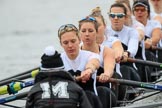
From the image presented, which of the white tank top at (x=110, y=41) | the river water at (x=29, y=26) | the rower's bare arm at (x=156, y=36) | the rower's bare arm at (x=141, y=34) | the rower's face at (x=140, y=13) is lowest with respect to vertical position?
the river water at (x=29, y=26)

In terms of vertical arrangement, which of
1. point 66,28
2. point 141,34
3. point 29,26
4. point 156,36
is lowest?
point 29,26

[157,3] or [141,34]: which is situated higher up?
[157,3]


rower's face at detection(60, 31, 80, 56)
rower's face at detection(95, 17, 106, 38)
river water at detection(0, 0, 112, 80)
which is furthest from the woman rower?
river water at detection(0, 0, 112, 80)

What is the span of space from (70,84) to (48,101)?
0.24 metres

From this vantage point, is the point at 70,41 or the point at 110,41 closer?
the point at 70,41

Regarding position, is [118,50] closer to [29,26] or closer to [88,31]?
[88,31]

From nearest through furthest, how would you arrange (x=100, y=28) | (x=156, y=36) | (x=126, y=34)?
(x=100, y=28)
(x=126, y=34)
(x=156, y=36)

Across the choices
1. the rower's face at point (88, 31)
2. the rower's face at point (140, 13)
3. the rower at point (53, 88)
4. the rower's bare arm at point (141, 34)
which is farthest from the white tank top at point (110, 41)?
the rower at point (53, 88)

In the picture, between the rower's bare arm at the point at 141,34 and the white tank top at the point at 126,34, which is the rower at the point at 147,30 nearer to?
the rower's bare arm at the point at 141,34

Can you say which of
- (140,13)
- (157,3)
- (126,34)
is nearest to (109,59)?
(126,34)

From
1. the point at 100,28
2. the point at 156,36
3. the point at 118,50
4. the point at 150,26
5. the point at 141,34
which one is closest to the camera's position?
the point at 100,28

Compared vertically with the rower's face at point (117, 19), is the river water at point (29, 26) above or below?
below

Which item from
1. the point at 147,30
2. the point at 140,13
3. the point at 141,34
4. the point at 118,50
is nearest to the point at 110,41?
the point at 118,50

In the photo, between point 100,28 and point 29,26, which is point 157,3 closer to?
point 100,28
